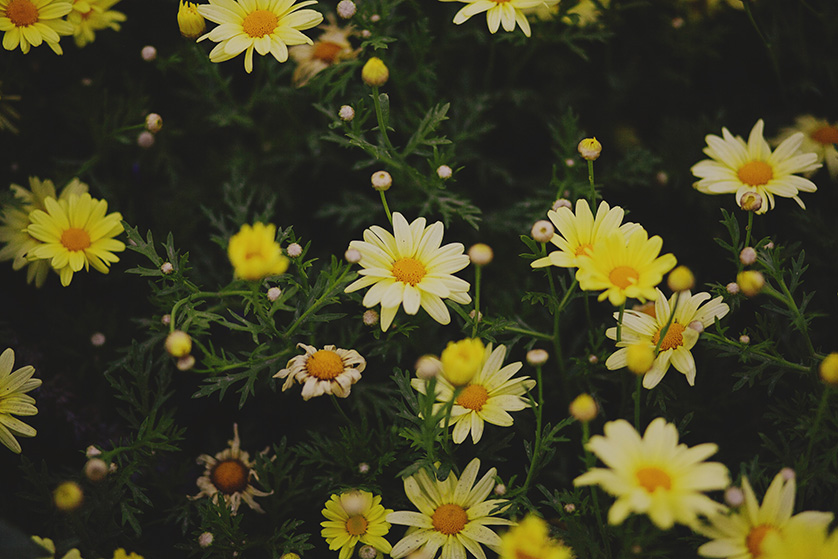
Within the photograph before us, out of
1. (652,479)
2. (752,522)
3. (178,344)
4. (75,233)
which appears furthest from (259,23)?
(752,522)

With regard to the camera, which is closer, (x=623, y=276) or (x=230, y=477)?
(x=623, y=276)

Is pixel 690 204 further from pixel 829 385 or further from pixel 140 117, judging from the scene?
pixel 140 117

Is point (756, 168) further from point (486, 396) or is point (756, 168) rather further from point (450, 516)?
point (450, 516)

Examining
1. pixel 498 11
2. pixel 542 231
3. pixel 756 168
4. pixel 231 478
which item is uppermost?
pixel 498 11

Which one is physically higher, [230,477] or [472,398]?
[472,398]

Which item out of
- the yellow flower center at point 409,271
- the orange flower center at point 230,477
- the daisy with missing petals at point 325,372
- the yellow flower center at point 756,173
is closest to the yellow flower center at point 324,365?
the daisy with missing petals at point 325,372

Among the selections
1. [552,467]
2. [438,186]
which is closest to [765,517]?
[552,467]

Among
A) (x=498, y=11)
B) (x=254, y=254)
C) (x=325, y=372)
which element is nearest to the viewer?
(x=254, y=254)

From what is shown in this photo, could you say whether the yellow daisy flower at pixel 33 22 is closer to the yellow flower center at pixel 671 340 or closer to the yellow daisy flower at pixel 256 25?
the yellow daisy flower at pixel 256 25

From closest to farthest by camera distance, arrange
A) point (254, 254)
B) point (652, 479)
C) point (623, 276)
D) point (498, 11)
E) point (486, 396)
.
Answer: point (652, 479), point (254, 254), point (623, 276), point (486, 396), point (498, 11)
